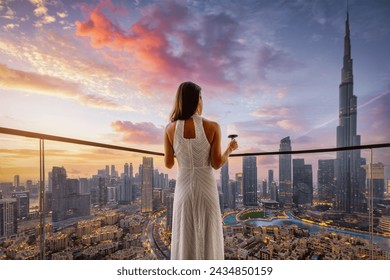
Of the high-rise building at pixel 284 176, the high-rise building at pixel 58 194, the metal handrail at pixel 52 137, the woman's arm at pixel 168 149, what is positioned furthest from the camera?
the high-rise building at pixel 284 176

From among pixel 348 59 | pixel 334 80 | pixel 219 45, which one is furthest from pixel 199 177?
pixel 348 59

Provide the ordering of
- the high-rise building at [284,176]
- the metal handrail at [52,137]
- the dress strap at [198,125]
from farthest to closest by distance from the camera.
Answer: the high-rise building at [284,176], the dress strap at [198,125], the metal handrail at [52,137]

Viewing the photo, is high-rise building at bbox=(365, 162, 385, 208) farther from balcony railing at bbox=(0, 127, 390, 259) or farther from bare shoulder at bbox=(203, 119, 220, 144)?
bare shoulder at bbox=(203, 119, 220, 144)

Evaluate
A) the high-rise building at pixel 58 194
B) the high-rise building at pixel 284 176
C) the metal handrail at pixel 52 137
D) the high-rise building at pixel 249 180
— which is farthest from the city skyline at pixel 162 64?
the high-rise building at pixel 58 194

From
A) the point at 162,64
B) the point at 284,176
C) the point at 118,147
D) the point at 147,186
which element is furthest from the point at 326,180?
the point at 162,64

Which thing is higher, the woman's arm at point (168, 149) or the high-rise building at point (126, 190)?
the woman's arm at point (168, 149)

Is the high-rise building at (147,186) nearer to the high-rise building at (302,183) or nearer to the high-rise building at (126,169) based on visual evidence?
the high-rise building at (126,169)

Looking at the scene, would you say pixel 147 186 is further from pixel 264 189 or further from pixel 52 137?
pixel 264 189
